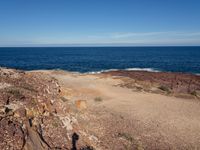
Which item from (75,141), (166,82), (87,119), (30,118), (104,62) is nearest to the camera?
(30,118)

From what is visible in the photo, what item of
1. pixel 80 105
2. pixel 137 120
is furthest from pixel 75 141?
pixel 137 120

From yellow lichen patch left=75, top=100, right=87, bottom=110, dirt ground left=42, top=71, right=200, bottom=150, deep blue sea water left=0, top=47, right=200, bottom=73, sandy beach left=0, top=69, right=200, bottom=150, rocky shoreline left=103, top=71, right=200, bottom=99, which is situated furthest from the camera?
deep blue sea water left=0, top=47, right=200, bottom=73

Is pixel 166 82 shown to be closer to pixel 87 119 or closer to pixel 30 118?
pixel 87 119

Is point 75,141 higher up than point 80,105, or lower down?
lower down

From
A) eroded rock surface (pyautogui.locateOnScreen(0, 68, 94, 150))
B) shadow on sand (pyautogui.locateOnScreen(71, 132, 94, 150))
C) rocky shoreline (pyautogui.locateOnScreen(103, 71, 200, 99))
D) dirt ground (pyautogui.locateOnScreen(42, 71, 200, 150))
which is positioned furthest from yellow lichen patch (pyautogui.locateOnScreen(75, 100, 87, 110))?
rocky shoreline (pyautogui.locateOnScreen(103, 71, 200, 99))

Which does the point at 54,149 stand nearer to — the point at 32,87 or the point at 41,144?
the point at 41,144

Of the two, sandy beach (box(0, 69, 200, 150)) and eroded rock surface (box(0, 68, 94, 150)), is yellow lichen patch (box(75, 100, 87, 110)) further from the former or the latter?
eroded rock surface (box(0, 68, 94, 150))

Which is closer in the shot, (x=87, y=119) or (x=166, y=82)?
(x=87, y=119)

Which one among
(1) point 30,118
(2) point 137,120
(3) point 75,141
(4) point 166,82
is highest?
(1) point 30,118

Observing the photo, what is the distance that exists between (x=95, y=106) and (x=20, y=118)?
9466 mm

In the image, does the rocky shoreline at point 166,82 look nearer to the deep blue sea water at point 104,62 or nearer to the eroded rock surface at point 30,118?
the eroded rock surface at point 30,118

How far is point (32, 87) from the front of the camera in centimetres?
1436

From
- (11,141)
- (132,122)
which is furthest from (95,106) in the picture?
(11,141)

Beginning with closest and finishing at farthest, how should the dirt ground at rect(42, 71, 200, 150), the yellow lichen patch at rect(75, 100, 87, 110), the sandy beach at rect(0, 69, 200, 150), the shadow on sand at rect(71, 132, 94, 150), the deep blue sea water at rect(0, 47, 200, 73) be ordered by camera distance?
1. the sandy beach at rect(0, 69, 200, 150)
2. the shadow on sand at rect(71, 132, 94, 150)
3. the dirt ground at rect(42, 71, 200, 150)
4. the yellow lichen patch at rect(75, 100, 87, 110)
5. the deep blue sea water at rect(0, 47, 200, 73)
